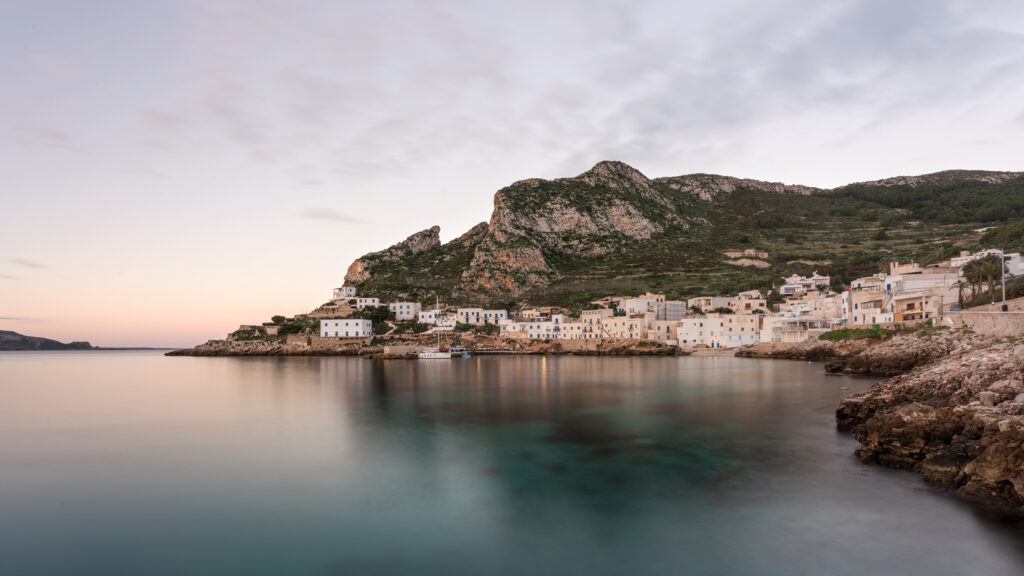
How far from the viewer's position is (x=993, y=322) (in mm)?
26188

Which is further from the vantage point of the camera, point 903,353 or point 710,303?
point 710,303

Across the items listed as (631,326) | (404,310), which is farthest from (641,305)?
(404,310)

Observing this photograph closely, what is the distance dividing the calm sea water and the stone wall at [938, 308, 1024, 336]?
367 inches

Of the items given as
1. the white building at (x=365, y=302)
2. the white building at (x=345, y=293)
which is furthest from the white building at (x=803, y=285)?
the white building at (x=345, y=293)

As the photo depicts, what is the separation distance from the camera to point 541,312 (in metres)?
80.0

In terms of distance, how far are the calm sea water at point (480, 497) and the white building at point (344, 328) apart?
4985 cm

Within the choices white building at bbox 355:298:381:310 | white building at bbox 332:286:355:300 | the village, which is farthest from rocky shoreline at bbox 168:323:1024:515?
white building at bbox 332:286:355:300

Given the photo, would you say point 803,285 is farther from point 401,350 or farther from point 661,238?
point 401,350

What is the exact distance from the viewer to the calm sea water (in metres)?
8.27

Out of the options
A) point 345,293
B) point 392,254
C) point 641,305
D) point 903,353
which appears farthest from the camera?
point 392,254

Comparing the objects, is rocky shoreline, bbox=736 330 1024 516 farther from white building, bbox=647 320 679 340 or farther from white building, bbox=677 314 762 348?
white building, bbox=647 320 679 340

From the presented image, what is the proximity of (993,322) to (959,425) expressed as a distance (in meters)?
20.9

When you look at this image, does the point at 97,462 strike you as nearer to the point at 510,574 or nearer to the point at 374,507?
the point at 374,507

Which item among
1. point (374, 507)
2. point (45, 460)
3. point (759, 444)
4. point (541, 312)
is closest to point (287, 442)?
point (45, 460)
